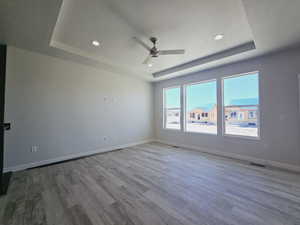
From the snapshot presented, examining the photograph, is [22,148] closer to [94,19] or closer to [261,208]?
[94,19]

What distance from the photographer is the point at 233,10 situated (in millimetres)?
2041

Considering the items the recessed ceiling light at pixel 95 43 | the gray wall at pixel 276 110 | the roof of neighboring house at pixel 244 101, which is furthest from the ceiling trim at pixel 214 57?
the recessed ceiling light at pixel 95 43

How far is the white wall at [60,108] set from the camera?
297cm

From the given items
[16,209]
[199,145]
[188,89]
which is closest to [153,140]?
[199,145]

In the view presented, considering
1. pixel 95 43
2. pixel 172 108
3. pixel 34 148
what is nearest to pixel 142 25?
pixel 95 43

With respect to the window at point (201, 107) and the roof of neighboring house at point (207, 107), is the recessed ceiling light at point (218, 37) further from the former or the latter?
the roof of neighboring house at point (207, 107)

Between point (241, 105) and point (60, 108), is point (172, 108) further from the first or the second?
point (60, 108)

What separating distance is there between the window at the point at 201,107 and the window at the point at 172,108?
1.34ft

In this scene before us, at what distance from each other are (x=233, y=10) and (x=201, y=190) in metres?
3.05

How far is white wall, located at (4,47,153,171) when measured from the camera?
2.97m

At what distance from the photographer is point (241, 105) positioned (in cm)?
373

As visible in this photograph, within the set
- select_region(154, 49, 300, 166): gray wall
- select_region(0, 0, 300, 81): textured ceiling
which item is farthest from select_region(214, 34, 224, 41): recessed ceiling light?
select_region(154, 49, 300, 166): gray wall

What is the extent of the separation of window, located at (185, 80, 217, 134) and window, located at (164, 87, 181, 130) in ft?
1.34

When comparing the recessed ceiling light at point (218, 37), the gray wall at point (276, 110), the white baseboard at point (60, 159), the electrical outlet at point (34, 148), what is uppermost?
the recessed ceiling light at point (218, 37)
